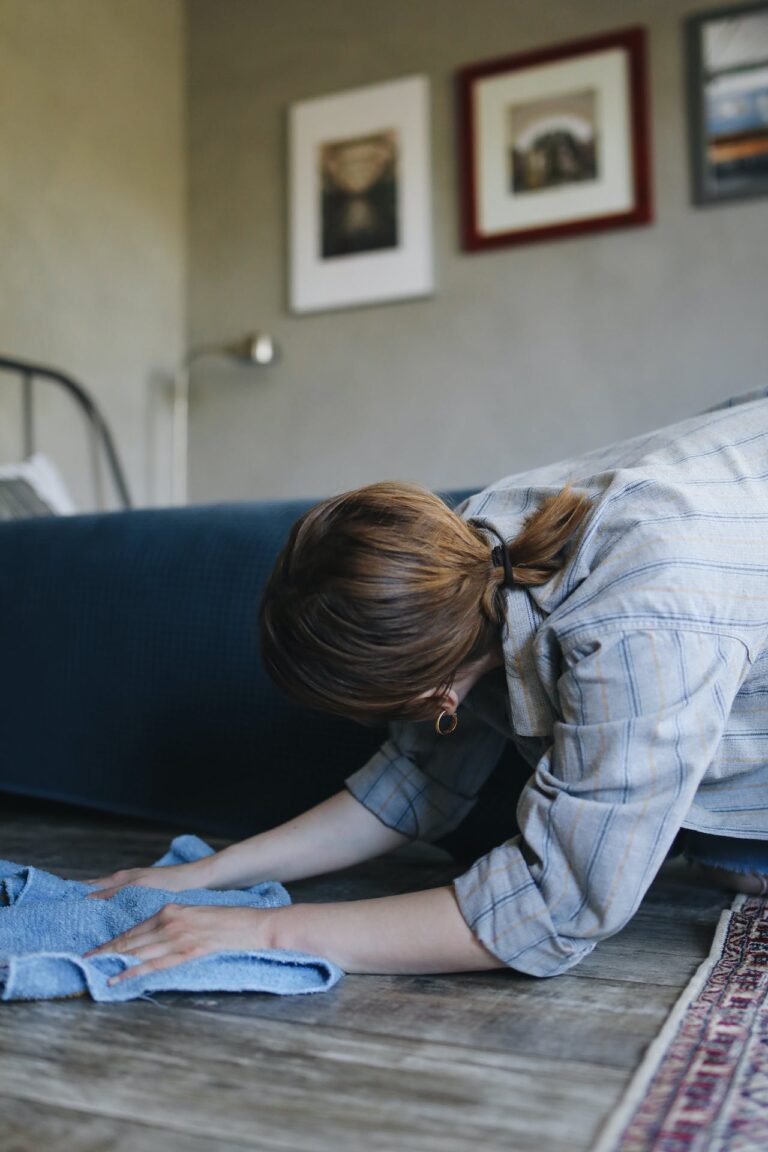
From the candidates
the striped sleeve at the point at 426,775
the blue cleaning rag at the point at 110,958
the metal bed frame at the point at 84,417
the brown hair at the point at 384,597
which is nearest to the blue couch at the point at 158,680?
the striped sleeve at the point at 426,775

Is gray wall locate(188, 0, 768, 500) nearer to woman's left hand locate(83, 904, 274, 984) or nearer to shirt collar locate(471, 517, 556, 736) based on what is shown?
shirt collar locate(471, 517, 556, 736)

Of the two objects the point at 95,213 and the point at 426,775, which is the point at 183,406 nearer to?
the point at 95,213

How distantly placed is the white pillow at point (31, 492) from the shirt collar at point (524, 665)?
1.54 metres

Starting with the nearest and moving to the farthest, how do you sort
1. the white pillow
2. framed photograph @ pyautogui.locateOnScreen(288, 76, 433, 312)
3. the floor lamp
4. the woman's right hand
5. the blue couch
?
the woman's right hand, the blue couch, the white pillow, framed photograph @ pyautogui.locateOnScreen(288, 76, 433, 312), the floor lamp

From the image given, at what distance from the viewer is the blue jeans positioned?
115 centimetres

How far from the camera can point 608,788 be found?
32.6 inches

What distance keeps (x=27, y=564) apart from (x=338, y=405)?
2.13 metres

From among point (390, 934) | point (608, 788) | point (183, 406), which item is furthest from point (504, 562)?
point (183, 406)

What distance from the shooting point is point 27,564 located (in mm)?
1733

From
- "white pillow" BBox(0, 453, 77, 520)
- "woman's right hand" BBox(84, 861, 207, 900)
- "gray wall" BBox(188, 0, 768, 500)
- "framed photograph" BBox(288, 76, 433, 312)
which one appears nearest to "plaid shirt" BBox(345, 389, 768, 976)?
"woman's right hand" BBox(84, 861, 207, 900)

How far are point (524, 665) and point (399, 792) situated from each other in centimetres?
32

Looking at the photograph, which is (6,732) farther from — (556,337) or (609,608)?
(556,337)

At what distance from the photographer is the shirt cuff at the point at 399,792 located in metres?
1.20

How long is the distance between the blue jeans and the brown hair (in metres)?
0.40
